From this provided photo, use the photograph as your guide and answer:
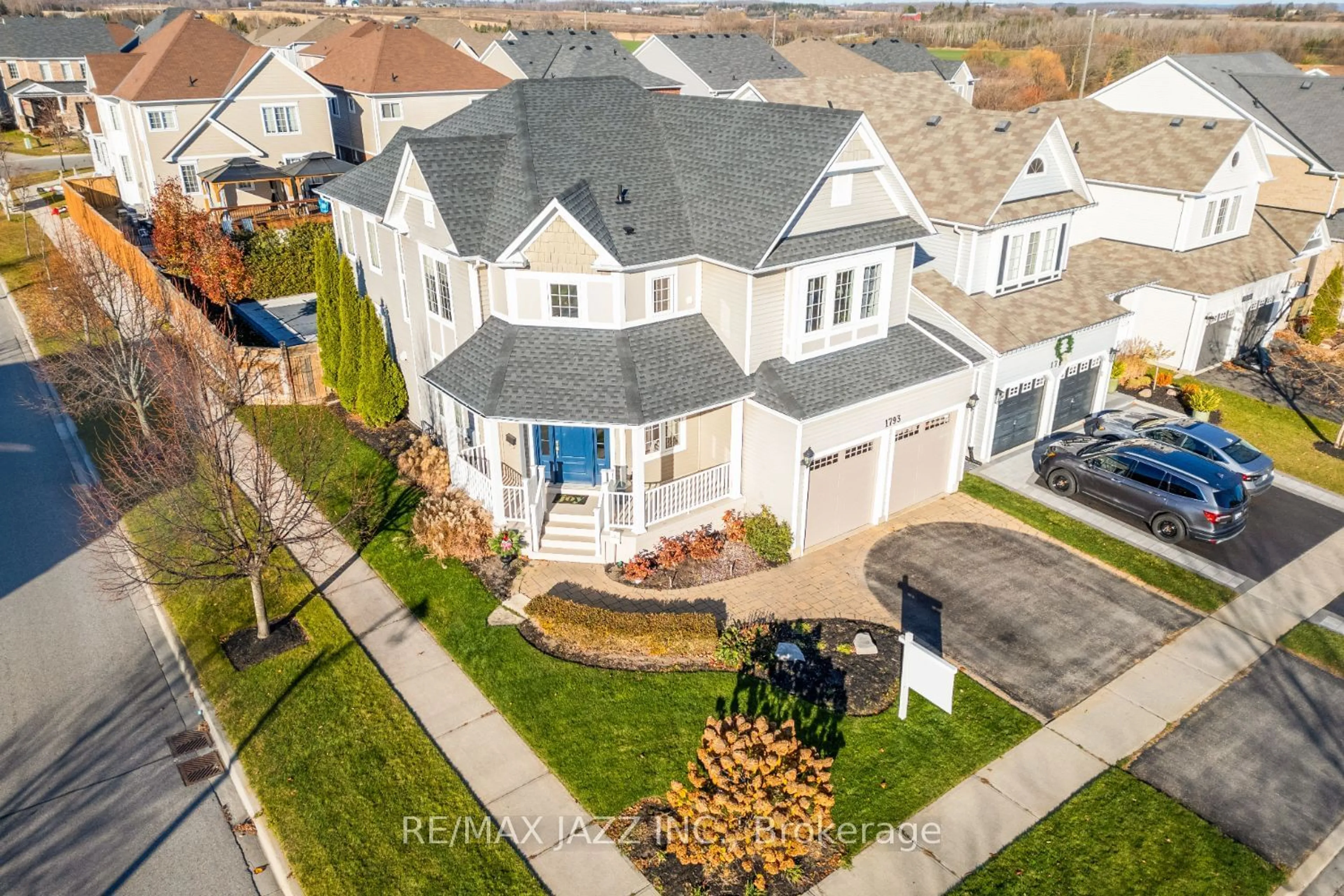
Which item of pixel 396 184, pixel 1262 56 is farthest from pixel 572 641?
pixel 1262 56

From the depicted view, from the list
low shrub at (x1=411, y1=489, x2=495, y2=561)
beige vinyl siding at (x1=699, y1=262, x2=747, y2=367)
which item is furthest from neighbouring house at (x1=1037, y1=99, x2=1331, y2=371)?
low shrub at (x1=411, y1=489, x2=495, y2=561)

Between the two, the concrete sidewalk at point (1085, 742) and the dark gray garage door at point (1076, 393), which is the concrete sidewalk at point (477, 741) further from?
the dark gray garage door at point (1076, 393)

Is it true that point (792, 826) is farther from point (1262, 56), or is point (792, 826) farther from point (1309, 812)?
point (1262, 56)

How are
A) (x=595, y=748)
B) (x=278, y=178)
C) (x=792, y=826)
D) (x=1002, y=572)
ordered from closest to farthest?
(x=792, y=826), (x=595, y=748), (x=1002, y=572), (x=278, y=178)

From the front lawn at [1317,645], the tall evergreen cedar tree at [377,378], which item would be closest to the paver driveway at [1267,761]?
the front lawn at [1317,645]

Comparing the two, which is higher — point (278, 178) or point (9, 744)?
point (278, 178)

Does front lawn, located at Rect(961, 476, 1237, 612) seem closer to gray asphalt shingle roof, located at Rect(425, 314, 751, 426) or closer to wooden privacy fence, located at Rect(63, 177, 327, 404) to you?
gray asphalt shingle roof, located at Rect(425, 314, 751, 426)

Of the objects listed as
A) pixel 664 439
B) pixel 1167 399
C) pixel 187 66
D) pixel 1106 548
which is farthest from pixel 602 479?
pixel 187 66
